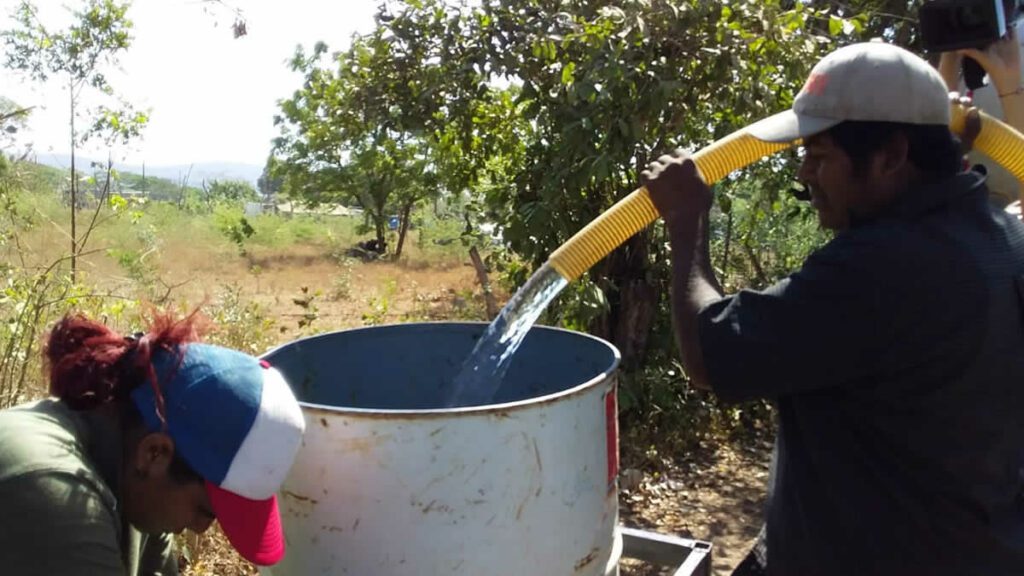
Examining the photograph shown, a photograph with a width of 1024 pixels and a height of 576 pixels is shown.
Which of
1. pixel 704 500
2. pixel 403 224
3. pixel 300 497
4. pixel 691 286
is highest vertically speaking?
pixel 691 286

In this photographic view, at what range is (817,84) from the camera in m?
1.37

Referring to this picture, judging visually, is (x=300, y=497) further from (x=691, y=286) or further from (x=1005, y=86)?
(x=1005, y=86)

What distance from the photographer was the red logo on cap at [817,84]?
1.36 m

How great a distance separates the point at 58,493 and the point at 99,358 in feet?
0.66

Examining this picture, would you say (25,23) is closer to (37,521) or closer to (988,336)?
(37,521)

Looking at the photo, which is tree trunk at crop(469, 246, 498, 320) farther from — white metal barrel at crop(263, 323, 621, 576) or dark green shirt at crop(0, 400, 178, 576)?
dark green shirt at crop(0, 400, 178, 576)

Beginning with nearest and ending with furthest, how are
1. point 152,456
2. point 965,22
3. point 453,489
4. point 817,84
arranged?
point 152,456 → point 817,84 → point 453,489 → point 965,22

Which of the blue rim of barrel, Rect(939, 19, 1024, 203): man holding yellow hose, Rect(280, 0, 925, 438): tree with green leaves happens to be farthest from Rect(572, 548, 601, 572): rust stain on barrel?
Rect(280, 0, 925, 438): tree with green leaves

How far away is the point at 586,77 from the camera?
11.1 feet

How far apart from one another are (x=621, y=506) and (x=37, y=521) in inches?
109

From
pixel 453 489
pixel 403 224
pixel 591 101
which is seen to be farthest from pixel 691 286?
pixel 403 224

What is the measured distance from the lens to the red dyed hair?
49.7 inches

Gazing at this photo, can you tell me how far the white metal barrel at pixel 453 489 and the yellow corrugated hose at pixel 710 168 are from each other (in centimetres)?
25

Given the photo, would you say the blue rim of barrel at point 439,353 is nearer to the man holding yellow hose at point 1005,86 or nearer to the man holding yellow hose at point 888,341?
the man holding yellow hose at point 888,341
